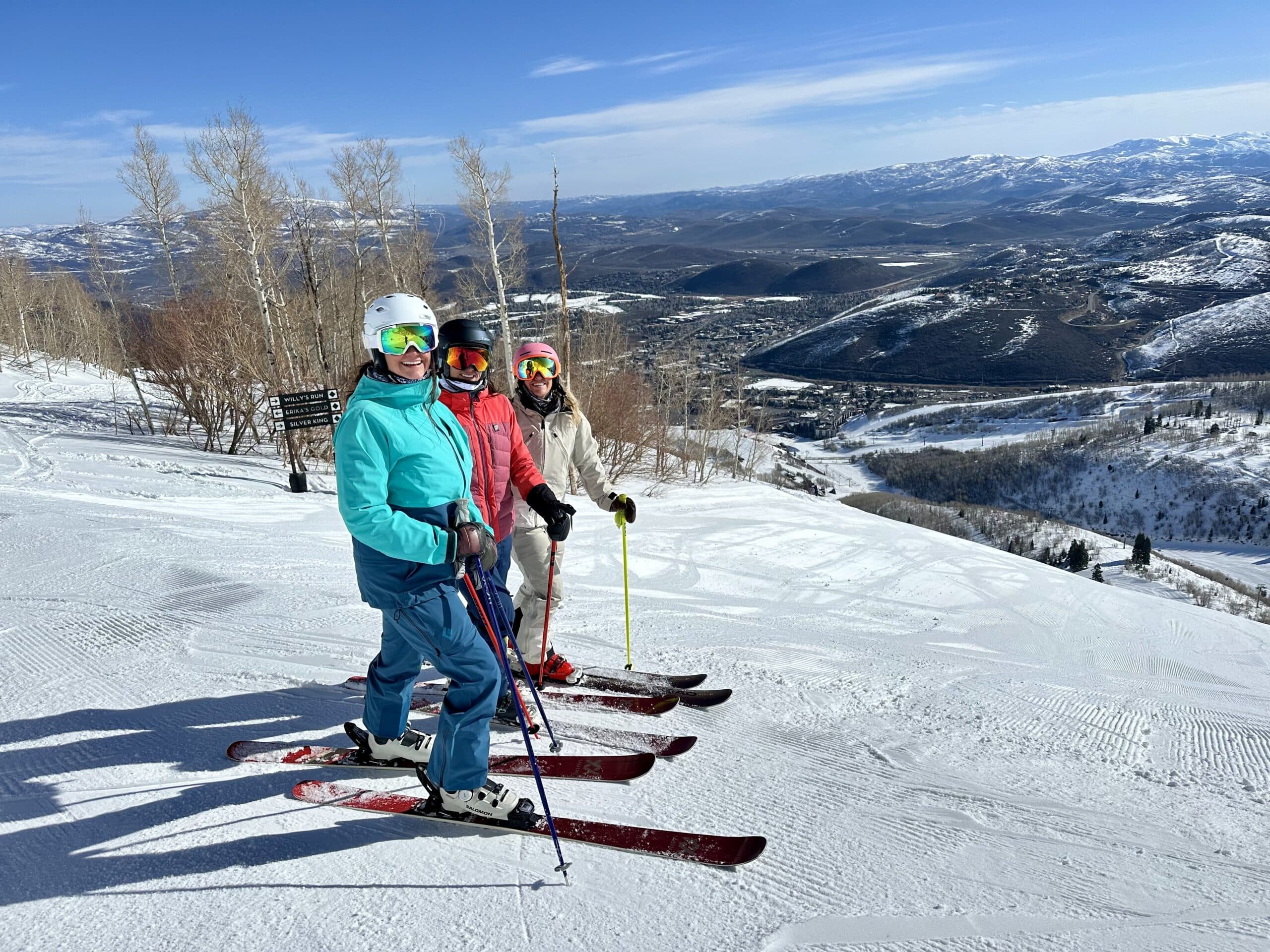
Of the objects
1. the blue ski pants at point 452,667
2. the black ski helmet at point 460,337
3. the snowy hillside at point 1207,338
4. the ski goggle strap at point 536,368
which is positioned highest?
the black ski helmet at point 460,337

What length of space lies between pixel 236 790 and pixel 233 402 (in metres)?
16.7

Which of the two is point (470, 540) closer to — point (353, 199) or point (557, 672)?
point (557, 672)

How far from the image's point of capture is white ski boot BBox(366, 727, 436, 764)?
330cm

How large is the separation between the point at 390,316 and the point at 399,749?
1.93 meters

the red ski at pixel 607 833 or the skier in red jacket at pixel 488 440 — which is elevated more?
the skier in red jacket at pixel 488 440

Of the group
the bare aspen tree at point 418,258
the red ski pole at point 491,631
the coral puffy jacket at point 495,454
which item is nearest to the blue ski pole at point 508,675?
the red ski pole at point 491,631

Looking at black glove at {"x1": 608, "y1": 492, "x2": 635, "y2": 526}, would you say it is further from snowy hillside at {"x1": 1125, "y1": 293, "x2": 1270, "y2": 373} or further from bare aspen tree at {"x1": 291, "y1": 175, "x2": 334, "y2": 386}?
snowy hillside at {"x1": 1125, "y1": 293, "x2": 1270, "y2": 373}

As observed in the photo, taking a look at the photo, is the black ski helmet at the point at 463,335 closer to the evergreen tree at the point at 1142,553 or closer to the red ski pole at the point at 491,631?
the red ski pole at the point at 491,631

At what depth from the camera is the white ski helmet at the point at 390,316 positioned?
2.61 m

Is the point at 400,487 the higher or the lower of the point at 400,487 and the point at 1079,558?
the higher

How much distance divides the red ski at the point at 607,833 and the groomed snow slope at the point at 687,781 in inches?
2.0

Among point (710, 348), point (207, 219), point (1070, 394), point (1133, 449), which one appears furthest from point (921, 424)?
point (207, 219)

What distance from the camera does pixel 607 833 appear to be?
2.84m

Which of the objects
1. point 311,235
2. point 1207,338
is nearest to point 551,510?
point 311,235
